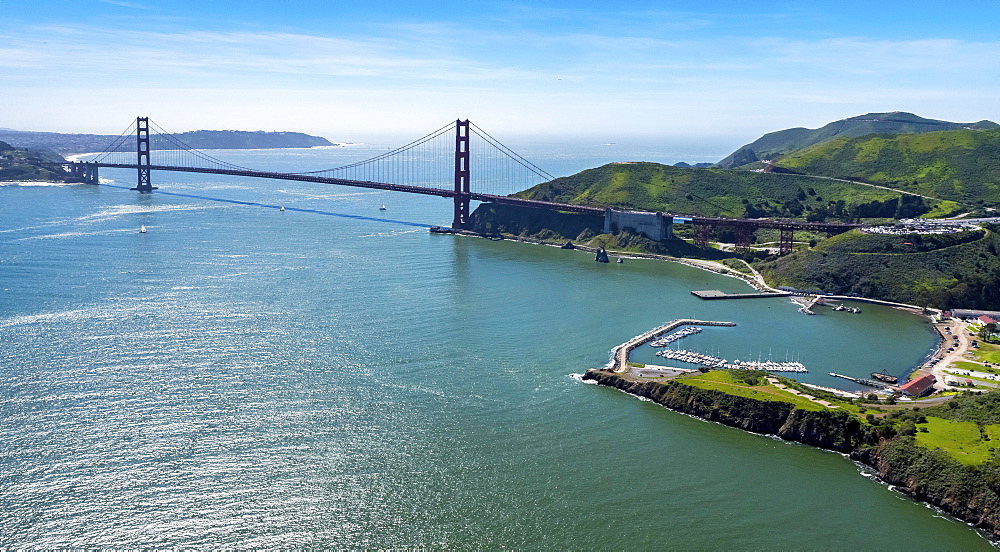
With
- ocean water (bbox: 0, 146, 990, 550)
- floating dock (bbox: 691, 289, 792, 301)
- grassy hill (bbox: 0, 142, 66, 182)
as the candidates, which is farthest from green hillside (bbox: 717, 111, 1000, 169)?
grassy hill (bbox: 0, 142, 66, 182)

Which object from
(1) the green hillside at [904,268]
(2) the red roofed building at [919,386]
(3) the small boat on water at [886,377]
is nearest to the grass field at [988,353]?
(2) the red roofed building at [919,386]

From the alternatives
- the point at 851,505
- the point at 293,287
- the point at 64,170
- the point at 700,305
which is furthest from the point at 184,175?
the point at 851,505

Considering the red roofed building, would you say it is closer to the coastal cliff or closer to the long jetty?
the coastal cliff

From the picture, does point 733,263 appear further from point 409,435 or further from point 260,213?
point 260,213

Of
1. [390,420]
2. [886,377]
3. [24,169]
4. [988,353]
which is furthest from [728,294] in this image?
[24,169]

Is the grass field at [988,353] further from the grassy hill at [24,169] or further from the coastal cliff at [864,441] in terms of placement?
the grassy hill at [24,169]
